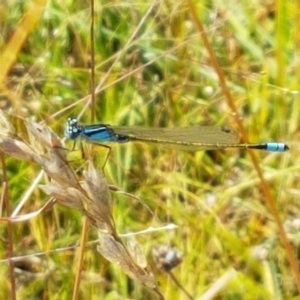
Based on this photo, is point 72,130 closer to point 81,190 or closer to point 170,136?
point 170,136

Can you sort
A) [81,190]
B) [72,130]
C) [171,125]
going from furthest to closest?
[171,125] < [72,130] < [81,190]

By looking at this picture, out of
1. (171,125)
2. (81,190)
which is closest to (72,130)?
(81,190)

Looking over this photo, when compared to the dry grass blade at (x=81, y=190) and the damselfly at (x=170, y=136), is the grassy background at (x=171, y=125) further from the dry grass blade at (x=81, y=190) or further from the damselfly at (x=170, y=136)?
the dry grass blade at (x=81, y=190)

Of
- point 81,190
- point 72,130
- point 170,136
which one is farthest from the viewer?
point 170,136

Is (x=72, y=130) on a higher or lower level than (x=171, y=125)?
higher

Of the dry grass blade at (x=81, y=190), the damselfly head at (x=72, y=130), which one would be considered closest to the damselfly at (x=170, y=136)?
the damselfly head at (x=72, y=130)

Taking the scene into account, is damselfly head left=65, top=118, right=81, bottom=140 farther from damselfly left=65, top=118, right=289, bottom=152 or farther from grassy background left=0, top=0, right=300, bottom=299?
grassy background left=0, top=0, right=300, bottom=299

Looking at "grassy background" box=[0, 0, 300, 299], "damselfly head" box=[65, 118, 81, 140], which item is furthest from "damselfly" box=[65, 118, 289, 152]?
"grassy background" box=[0, 0, 300, 299]

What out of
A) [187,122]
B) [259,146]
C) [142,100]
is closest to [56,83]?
[142,100]
